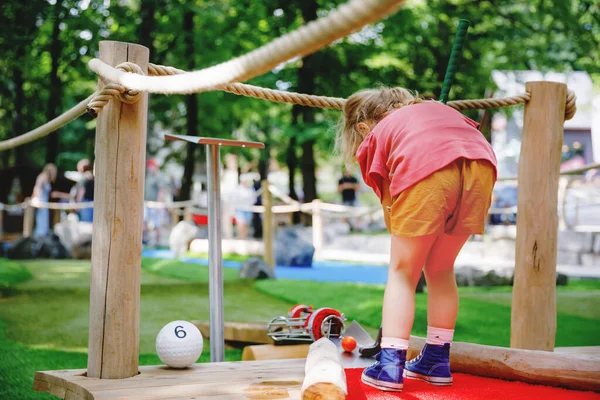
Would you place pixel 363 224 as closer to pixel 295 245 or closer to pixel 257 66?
pixel 295 245

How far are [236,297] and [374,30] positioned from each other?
7.20 metres

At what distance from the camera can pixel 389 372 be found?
2057 millimetres

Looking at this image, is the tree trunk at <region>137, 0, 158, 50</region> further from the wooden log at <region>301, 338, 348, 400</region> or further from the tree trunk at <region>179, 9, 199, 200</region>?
the wooden log at <region>301, 338, 348, 400</region>

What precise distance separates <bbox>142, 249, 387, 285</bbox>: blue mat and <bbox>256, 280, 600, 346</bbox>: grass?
1.39 m

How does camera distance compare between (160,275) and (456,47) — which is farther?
(160,275)

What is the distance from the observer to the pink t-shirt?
206 centimetres

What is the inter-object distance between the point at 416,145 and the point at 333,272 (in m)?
7.08

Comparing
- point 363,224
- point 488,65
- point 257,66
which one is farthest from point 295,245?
point 257,66

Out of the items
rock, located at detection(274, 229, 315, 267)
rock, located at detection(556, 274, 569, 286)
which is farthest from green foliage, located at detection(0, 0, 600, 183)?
rock, located at detection(556, 274, 569, 286)

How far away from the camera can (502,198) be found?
13977mm

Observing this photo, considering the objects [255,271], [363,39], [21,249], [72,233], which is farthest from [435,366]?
[363,39]

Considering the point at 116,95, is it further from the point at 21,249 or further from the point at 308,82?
the point at 308,82

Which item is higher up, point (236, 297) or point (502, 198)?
point (502, 198)

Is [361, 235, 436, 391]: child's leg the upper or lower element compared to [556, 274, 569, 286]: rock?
upper
